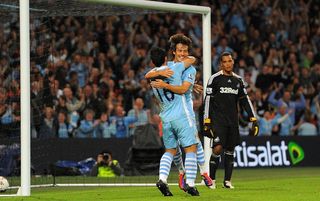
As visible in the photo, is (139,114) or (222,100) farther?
(139,114)

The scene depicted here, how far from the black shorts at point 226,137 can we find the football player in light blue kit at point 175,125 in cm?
231

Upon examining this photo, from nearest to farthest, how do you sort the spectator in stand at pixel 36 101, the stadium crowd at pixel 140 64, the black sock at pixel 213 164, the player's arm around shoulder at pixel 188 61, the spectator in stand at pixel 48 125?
the player's arm around shoulder at pixel 188 61
the black sock at pixel 213 164
the spectator in stand at pixel 36 101
the spectator in stand at pixel 48 125
the stadium crowd at pixel 140 64

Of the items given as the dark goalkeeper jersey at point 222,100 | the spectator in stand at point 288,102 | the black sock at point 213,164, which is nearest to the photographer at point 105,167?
the black sock at point 213,164

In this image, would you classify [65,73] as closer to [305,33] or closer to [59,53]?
[59,53]

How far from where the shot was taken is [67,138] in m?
21.4

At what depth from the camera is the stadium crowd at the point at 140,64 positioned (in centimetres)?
2014

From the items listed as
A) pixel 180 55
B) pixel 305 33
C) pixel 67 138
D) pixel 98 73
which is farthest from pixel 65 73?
pixel 180 55

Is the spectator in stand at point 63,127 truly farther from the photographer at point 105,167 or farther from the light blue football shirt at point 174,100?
the light blue football shirt at point 174,100

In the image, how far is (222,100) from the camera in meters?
14.9

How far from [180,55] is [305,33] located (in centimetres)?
1590

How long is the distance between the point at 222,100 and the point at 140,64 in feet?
32.1

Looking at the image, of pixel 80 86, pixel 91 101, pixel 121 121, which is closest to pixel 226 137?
pixel 121 121

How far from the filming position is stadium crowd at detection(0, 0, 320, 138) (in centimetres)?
2014

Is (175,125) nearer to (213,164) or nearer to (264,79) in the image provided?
(213,164)
